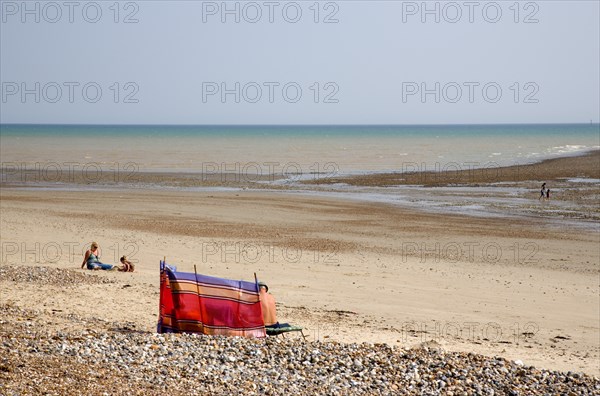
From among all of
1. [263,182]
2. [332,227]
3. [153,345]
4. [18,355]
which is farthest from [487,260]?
[263,182]

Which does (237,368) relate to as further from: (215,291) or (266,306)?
(266,306)

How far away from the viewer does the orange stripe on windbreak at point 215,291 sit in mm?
10914

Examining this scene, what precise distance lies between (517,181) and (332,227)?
2350 centimetres

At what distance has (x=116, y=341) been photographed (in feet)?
33.0

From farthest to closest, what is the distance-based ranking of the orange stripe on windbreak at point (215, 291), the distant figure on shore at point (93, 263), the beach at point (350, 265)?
the distant figure on shore at point (93, 263), the beach at point (350, 265), the orange stripe on windbreak at point (215, 291)

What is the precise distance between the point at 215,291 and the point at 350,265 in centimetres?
880

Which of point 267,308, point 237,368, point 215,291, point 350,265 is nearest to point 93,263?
point 350,265

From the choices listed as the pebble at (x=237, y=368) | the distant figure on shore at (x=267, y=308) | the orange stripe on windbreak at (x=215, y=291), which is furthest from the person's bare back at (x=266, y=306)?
the pebble at (x=237, y=368)

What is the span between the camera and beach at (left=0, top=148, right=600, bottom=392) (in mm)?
13320

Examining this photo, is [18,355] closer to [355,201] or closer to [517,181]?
[355,201]

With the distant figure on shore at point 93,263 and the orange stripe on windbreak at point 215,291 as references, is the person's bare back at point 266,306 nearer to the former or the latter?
the orange stripe on windbreak at point 215,291

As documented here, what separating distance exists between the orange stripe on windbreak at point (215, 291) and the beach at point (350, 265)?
1.33m

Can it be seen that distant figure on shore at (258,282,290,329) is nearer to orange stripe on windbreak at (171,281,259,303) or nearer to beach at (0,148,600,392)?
orange stripe on windbreak at (171,281,259,303)

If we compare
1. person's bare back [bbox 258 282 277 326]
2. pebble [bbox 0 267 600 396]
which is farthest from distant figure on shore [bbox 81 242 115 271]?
person's bare back [bbox 258 282 277 326]
